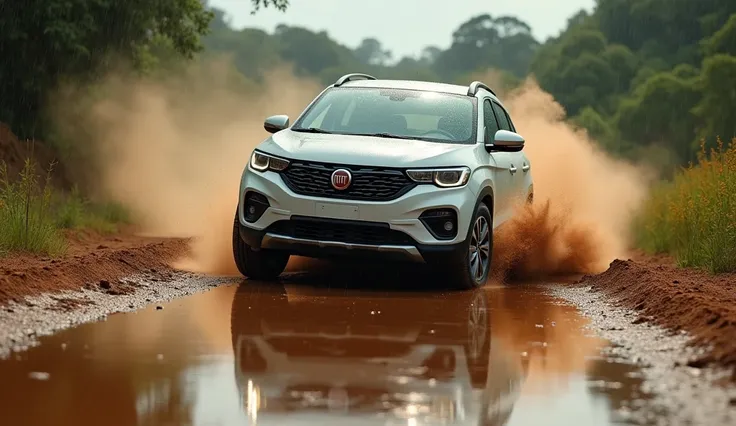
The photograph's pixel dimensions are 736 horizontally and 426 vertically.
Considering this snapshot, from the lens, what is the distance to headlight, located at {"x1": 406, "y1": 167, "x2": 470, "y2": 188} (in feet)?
37.3

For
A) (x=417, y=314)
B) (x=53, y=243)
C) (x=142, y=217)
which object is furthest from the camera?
(x=142, y=217)

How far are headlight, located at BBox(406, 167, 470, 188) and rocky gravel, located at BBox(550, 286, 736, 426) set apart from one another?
1.90m

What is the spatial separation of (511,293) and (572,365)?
4.36 metres

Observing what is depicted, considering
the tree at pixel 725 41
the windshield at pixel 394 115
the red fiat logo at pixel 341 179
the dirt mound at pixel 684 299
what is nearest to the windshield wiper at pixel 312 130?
the windshield at pixel 394 115

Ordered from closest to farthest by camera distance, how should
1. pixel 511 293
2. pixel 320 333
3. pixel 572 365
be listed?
pixel 572 365, pixel 320 333, pixel 511 293

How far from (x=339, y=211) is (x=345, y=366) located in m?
4.06

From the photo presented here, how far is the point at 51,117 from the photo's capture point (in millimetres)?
23594

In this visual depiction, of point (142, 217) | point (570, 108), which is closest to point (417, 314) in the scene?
point (142, 217)

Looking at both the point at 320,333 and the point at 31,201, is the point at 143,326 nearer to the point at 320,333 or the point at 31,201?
the point at 320,333

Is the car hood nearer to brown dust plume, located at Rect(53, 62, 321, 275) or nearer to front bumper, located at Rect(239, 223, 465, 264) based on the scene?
front bumper, located at Rect(239, 223, 465, 264)

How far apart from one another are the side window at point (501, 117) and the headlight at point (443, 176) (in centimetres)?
213

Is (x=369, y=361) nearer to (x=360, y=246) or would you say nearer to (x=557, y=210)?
(x=360, y=246)

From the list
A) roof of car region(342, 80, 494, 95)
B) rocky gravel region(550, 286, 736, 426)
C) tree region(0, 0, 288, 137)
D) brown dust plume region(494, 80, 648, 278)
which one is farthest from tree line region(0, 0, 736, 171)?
rocky gravel region(550, 286, 736, 426)

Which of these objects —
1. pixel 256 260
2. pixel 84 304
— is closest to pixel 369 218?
pixel 256 260
